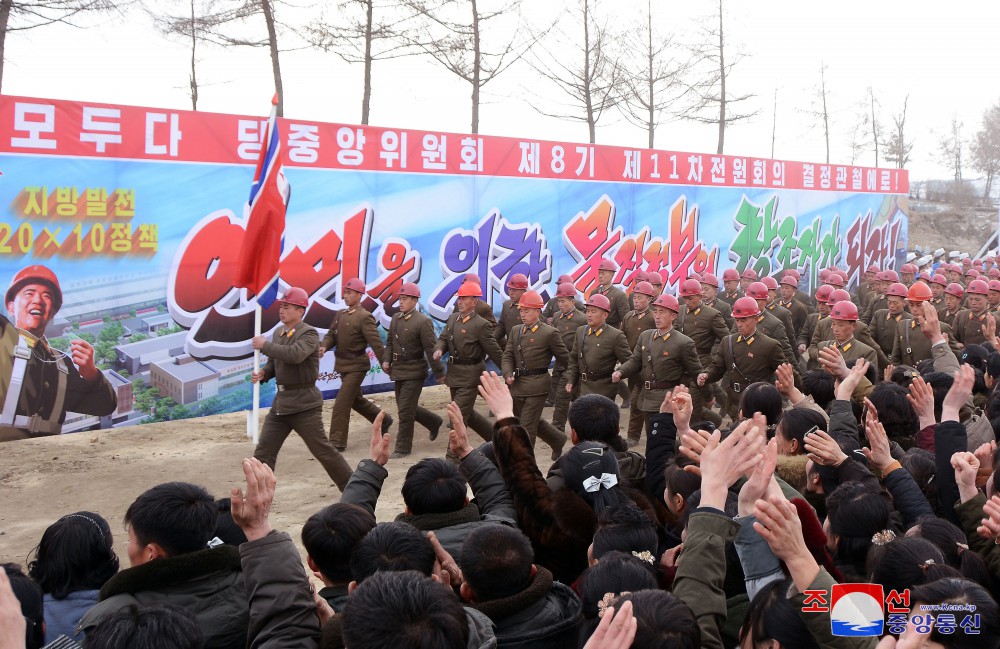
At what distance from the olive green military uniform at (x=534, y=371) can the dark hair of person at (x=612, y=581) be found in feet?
21.0

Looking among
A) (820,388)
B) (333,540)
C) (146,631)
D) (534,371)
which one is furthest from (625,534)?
(534,371)

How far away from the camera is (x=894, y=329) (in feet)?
35.2

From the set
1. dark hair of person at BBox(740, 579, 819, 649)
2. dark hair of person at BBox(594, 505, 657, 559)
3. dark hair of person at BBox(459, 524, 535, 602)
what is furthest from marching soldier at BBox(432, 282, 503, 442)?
dark hair of person at BBox(740, 579, 819, 649)

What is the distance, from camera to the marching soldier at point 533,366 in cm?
917

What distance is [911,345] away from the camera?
33.0 feet

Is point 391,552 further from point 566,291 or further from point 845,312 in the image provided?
point 566,291

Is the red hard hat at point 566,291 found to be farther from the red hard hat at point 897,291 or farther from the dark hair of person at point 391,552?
the dark hair of person at point 391,552

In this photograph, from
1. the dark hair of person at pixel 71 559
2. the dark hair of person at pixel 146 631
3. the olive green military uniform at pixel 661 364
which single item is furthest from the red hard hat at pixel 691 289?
the dark hair of person at pixel 146 631

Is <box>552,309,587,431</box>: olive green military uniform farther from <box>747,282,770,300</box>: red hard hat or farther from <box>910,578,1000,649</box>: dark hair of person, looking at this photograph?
<box>910,578,1000,649</box>: dark hair of person

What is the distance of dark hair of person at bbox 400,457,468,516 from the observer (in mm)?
3467

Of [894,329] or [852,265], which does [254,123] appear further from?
[852,265]

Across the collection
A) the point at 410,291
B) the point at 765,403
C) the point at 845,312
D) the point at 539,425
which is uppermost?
the point at 410,291

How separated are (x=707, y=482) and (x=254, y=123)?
8765 mm

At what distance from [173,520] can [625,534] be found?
1573mm
